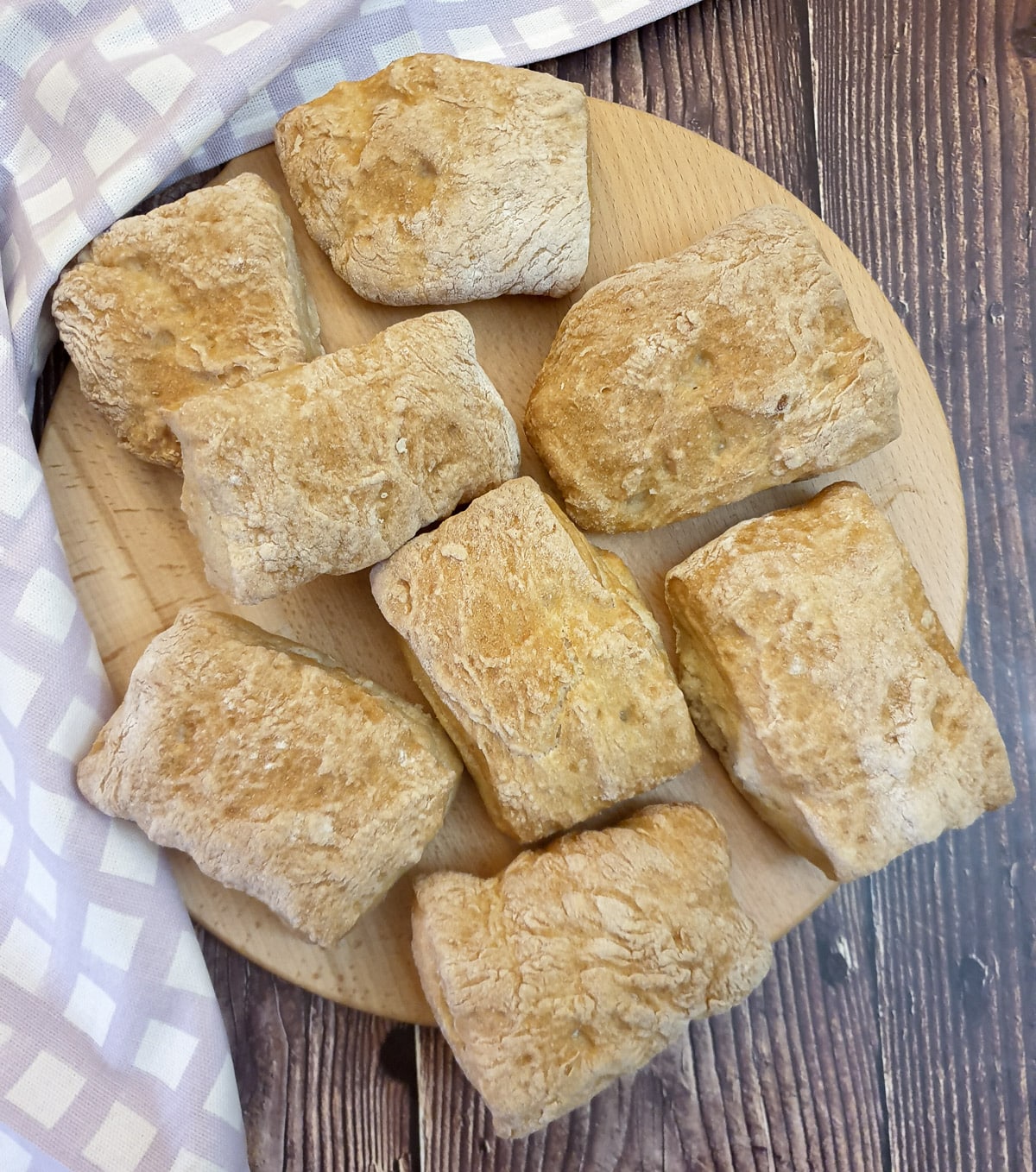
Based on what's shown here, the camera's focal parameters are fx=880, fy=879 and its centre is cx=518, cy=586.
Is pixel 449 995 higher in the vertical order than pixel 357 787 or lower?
lower

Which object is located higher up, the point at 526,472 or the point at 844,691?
the point at 526,472

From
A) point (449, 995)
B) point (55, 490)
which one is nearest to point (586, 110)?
point (55, 490)

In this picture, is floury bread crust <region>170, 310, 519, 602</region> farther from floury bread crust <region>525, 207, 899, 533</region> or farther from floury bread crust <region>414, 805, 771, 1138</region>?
floury bread crust <region>414, 805, 771, 1138</region>

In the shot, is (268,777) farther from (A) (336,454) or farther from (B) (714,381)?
(B) (714,381)

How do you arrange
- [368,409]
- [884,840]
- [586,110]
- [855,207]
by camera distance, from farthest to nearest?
[855,207] → [586,110] → [884,840] → [368,409]

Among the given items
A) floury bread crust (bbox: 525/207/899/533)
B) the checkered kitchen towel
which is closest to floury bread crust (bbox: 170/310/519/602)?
floury bread crust (bbox: 525/207/899/533)

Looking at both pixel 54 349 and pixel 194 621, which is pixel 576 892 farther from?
pixel 54 349

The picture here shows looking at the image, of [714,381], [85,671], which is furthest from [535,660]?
[85,671]
